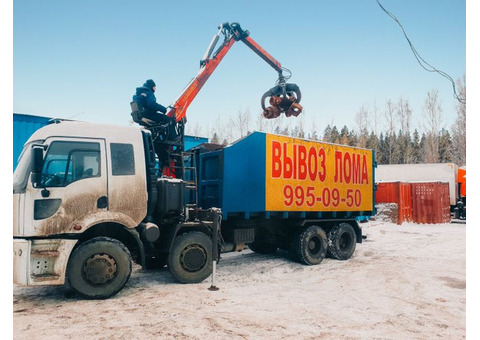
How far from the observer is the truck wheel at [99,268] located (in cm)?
590

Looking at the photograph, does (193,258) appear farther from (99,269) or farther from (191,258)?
(99,269)

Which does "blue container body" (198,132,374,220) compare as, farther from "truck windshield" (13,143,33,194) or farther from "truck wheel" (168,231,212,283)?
"truck windshield" (13,143,33,194)

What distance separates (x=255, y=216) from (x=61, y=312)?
4723 mm

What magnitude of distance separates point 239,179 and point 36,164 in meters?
4.22

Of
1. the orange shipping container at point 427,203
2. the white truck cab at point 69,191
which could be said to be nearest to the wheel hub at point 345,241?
the white truck cab at point 69,191

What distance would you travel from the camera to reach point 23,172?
5855mm

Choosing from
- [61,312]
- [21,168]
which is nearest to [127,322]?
[61,312]

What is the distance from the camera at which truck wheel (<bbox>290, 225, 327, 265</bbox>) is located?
9391 mm

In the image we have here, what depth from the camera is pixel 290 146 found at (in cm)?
898

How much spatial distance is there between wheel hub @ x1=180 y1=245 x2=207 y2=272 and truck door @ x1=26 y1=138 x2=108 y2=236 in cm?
188

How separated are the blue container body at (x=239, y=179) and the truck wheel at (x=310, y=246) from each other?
1.35 m

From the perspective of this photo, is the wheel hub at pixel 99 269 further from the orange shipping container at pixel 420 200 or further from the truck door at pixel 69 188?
the orange shipping container at pixel 420 200

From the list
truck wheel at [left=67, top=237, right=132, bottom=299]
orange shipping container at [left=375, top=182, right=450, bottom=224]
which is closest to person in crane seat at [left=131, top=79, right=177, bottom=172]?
truck wheel at [left=67, top=237, right=132, bottom=299]
